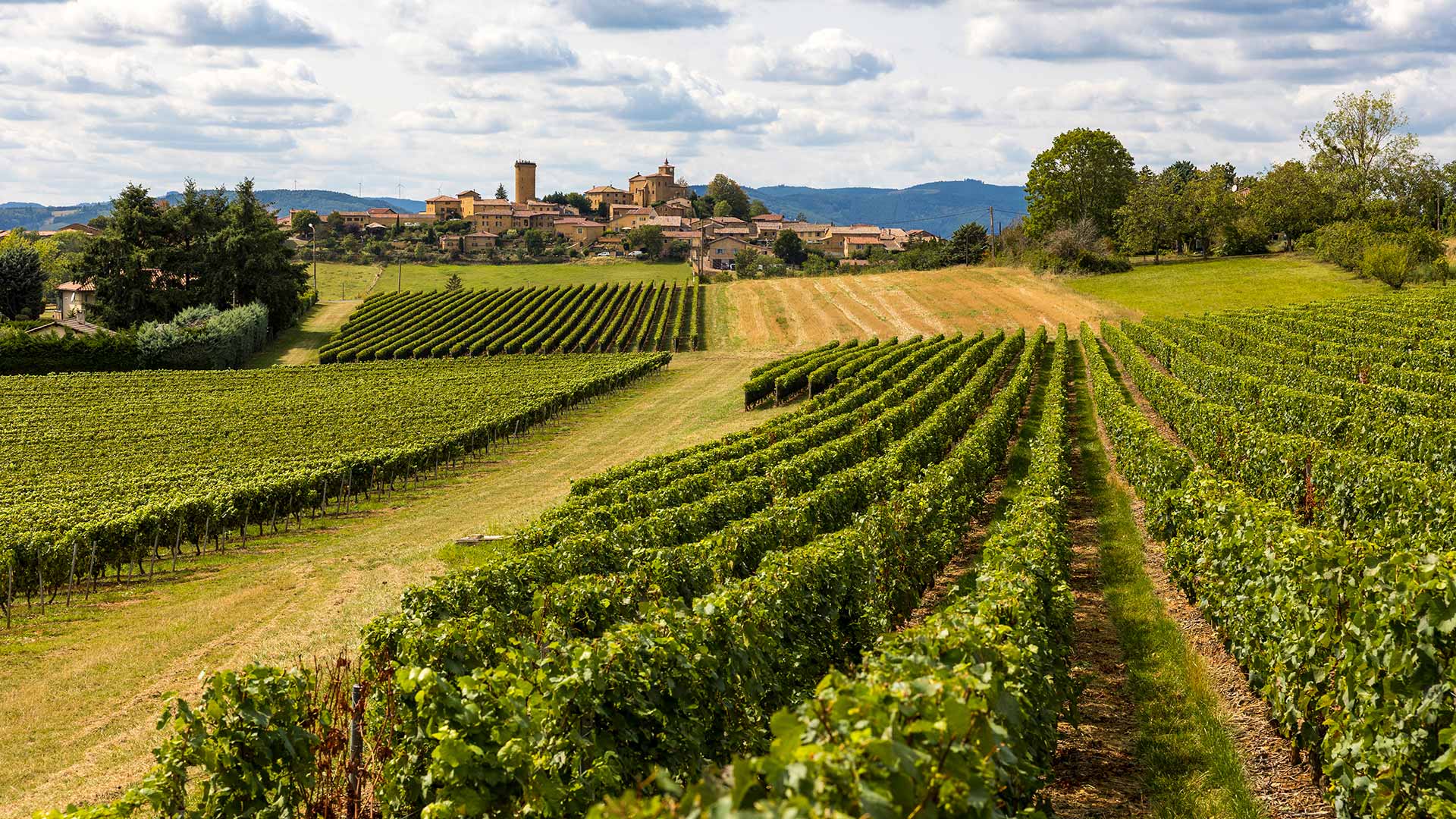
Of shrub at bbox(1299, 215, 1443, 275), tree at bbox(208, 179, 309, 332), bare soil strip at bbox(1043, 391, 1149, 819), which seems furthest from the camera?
tree at bbox(208, 179, 309, 332)

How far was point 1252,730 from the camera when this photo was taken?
34.9 ft

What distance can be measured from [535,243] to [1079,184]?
79628 millimetres

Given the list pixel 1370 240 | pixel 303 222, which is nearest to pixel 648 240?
pixel 303 222

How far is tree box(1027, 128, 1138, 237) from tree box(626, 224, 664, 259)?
2188 inches

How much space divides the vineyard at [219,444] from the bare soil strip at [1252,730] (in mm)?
19789

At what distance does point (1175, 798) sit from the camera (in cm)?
929

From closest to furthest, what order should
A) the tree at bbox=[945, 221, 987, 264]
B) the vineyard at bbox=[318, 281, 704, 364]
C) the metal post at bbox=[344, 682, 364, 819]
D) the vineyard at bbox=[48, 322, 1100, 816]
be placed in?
the vineyard at bbox=[48, 322, 1100, 816], the metal post at bbox=[344, 682, 364, 819], the vineyard at bbox=[318, 281, 704, 364], the tree at bbox=[945, 221, 987, 264]

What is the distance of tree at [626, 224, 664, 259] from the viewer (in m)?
134

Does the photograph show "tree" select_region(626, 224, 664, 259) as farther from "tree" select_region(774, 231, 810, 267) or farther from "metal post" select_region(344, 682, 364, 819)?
"metal post" select_region(344, 682, 364, 819)

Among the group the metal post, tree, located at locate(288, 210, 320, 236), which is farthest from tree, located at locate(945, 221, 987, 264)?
tree, located at locate(288, 210, 320, 236)

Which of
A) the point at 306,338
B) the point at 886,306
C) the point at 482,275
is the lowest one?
the point at 306,338

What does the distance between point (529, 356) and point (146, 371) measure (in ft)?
67.0

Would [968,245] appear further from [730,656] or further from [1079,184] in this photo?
[730,656]

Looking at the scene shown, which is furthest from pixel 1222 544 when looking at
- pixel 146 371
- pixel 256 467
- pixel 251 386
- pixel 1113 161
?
pixel 1113 161
